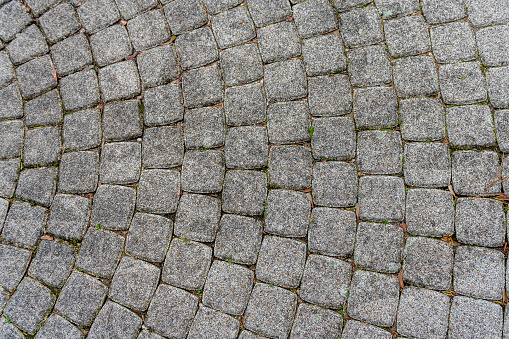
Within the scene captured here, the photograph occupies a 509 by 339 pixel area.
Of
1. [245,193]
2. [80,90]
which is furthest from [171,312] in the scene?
[80,90]

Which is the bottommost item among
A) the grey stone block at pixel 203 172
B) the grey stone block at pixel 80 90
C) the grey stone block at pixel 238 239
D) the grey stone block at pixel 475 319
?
the grey stone block at pixel 475 319

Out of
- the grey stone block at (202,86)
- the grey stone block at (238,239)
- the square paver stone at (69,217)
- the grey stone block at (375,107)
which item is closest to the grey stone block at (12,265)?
the square paver stone at (69,217)

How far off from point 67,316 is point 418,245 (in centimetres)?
262

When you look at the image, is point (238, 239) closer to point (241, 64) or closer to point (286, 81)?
point (286, 81)

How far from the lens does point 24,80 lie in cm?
296

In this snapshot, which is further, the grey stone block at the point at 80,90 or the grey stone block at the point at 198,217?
the grey stone block at the point at 80,90

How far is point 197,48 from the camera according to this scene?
281cm

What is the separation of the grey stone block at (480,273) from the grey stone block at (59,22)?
3.62m

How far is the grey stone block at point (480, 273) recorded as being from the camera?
2.29 meters

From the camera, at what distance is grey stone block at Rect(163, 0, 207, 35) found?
9.36 ft

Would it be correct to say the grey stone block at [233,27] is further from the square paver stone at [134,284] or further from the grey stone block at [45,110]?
the square paver stone at [134,284]

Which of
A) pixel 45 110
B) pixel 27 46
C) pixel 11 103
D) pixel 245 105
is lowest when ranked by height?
pixel 245 105

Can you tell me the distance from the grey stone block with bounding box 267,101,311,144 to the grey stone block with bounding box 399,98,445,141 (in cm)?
72

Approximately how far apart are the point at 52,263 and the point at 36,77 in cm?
161
